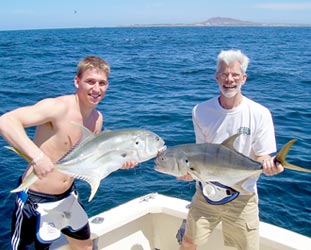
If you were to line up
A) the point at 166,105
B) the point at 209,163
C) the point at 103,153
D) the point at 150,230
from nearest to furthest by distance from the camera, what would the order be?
the point at 103,153, the point at 209,163, the point at 150,230, the point at 166,105

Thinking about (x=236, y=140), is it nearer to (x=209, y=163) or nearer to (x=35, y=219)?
(x=209, y=163)

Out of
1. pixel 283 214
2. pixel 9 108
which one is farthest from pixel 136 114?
pixel 283 214

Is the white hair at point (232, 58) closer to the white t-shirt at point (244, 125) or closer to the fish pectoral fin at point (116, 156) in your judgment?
the white t-shirt at point (244, 125)

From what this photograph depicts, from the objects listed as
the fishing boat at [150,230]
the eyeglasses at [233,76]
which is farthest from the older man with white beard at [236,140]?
the fishing boat at [150,230]

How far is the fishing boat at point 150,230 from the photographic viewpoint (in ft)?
12.6

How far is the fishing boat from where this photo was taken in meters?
3.83

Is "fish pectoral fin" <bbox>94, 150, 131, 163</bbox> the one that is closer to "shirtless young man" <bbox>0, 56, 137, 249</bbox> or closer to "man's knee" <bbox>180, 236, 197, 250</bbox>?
"shirtless young man" <bbox>0, 56, 137, 249</bbox>

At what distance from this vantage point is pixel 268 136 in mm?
3234

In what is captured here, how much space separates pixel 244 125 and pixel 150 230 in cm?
187

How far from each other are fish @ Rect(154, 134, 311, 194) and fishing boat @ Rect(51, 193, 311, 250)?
114 cm

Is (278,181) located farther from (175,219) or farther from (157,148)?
(157,148)

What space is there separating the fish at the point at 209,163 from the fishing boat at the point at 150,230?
1143 millimetres

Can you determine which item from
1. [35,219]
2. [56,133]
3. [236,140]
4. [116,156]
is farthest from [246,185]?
[35,219]

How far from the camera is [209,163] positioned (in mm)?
2912
